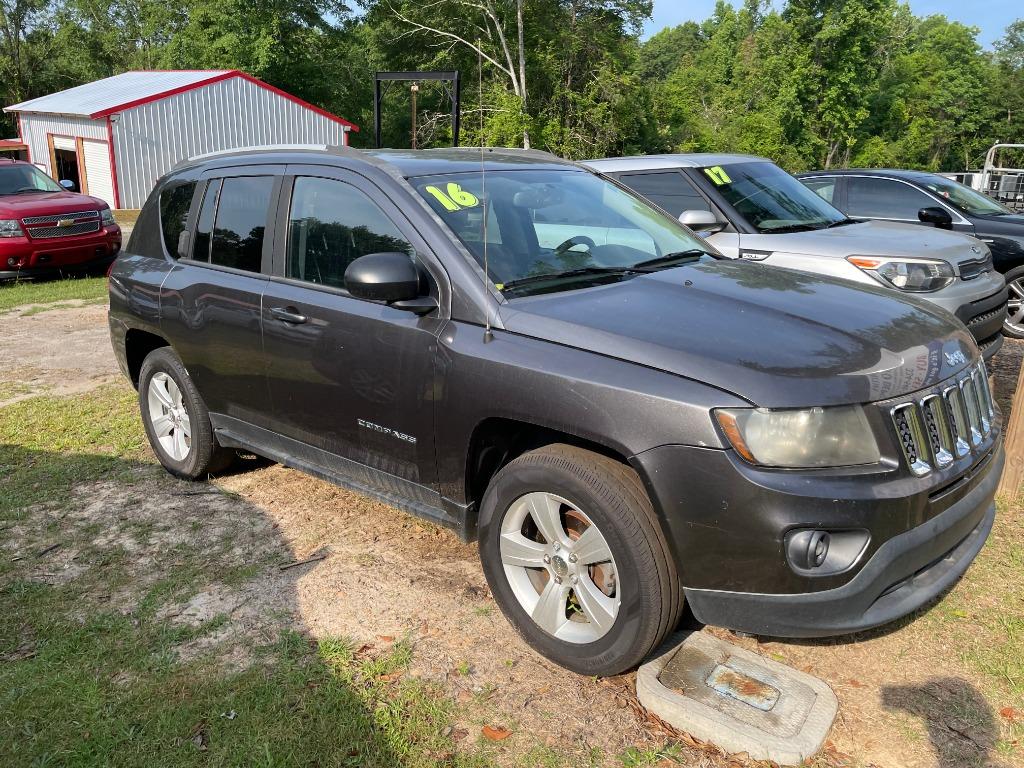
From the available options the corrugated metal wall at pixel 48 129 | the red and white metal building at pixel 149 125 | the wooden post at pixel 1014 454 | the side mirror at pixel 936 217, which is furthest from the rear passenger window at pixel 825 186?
the corrugated metal wall at pixel 48 129

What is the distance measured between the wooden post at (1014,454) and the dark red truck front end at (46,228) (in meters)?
12.7

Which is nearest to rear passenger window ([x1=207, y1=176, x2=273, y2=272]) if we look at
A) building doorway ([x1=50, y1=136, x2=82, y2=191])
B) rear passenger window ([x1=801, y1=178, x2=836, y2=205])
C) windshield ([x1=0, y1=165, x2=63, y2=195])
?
rear passenger window ([x1=801, y1=178, x2=836, y2=205])

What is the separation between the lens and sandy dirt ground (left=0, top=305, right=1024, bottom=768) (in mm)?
2750

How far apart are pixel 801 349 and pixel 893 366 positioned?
1.01 feet

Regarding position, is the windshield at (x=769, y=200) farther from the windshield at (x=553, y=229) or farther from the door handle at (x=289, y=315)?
the door handle at (x=289, y=315)

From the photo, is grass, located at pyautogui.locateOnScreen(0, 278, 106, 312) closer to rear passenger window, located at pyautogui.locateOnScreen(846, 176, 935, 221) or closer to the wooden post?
rear passenger window, located at pyautogui.locateOnScreen(846, 176, 935, 221)

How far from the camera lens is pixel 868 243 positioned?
19.8ft

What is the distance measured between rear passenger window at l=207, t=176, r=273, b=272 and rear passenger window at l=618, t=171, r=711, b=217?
131 inches

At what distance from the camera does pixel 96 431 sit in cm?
588

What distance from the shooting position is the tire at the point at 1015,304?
28.0 feet

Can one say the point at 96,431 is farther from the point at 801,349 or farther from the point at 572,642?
the point at 801,349

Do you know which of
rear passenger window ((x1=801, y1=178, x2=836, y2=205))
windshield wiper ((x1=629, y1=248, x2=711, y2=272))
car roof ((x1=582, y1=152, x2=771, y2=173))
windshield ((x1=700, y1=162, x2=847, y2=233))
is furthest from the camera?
rear passenger window ((x1=801, y1=178, x2=836, y2=205))

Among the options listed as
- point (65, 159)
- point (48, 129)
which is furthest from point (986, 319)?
point (48, 129)

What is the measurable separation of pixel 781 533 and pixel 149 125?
2984cm
